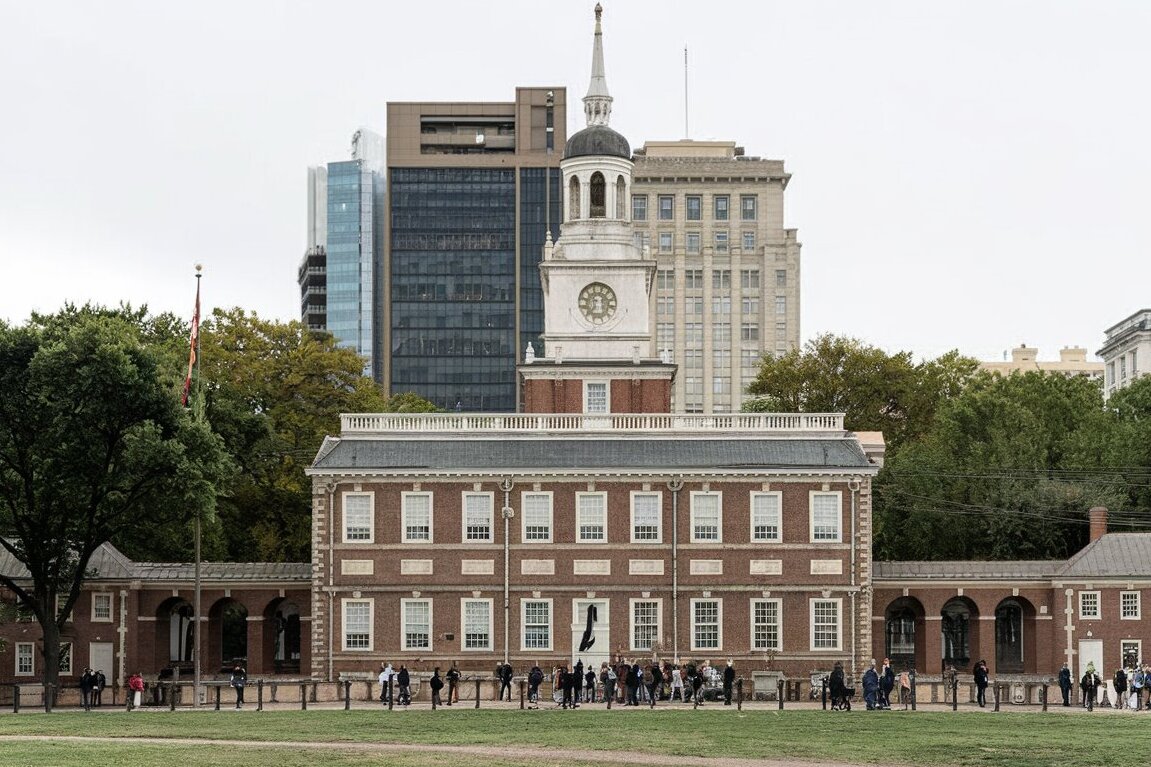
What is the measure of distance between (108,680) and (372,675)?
9.87 metres

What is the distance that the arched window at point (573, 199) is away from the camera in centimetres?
8262

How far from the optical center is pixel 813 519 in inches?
2781

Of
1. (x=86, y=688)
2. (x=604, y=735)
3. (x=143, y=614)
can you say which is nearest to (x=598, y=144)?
(x=143, y=614)

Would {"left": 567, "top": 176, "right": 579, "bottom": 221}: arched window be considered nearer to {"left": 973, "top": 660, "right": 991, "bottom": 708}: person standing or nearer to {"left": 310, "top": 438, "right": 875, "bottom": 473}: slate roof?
{"left": 310, "top": 438, "right": 875, "bottom": 473}: slate roof

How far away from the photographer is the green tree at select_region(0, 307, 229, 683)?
63.4 meters

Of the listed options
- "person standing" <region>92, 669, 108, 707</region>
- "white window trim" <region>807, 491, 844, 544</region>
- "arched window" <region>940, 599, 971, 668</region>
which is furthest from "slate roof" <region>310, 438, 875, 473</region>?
"arched window" <region>940, 599, 971, 668</region>

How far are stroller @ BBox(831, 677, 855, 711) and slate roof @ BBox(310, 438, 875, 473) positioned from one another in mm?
13127

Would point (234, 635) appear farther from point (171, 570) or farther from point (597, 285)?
point (597, 285)

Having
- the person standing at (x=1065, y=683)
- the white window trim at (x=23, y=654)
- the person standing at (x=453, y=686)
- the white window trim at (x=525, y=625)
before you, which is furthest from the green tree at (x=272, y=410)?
the person standing at (x=1065, y=683)

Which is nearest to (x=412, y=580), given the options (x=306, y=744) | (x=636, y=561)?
(x=636, y=561)

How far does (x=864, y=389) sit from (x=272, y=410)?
108 ft

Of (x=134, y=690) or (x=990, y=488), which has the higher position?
(x=990, y=488)

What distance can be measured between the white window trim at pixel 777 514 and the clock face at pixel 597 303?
12.7m

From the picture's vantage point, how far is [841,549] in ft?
232
